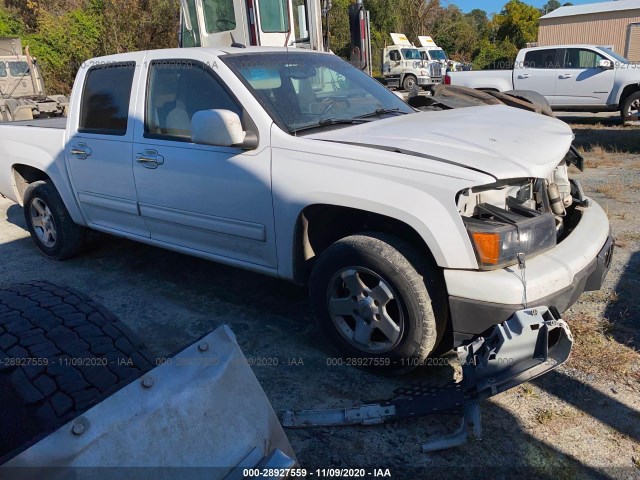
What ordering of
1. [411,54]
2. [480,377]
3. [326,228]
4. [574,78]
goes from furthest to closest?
[411,54] → [574,78] → [326,228] → [480,377]

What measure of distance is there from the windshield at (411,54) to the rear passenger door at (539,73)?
589 inches

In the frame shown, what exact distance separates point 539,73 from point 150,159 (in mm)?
11321

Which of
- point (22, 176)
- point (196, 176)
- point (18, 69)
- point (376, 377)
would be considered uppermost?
point (18, 69)

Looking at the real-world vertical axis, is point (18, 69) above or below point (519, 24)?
below

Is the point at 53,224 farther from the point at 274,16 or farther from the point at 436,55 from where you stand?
the point at 436,55

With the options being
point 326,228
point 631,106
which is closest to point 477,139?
point 326,228

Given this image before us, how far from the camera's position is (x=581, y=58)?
12.2 m

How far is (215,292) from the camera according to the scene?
4.13 metres

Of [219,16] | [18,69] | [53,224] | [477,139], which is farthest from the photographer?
[18,69]

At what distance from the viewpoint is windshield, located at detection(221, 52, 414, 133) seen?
10.7 ft

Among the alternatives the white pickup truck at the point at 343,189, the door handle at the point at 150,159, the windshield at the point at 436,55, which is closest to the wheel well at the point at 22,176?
the white pickup truck at the point at 343,189

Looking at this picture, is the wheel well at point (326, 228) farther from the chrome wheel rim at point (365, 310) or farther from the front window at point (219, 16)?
the front window at point (219, 16)

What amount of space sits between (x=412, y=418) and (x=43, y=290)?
A: 1727mm

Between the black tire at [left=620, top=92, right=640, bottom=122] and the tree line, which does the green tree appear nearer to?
the tree line
